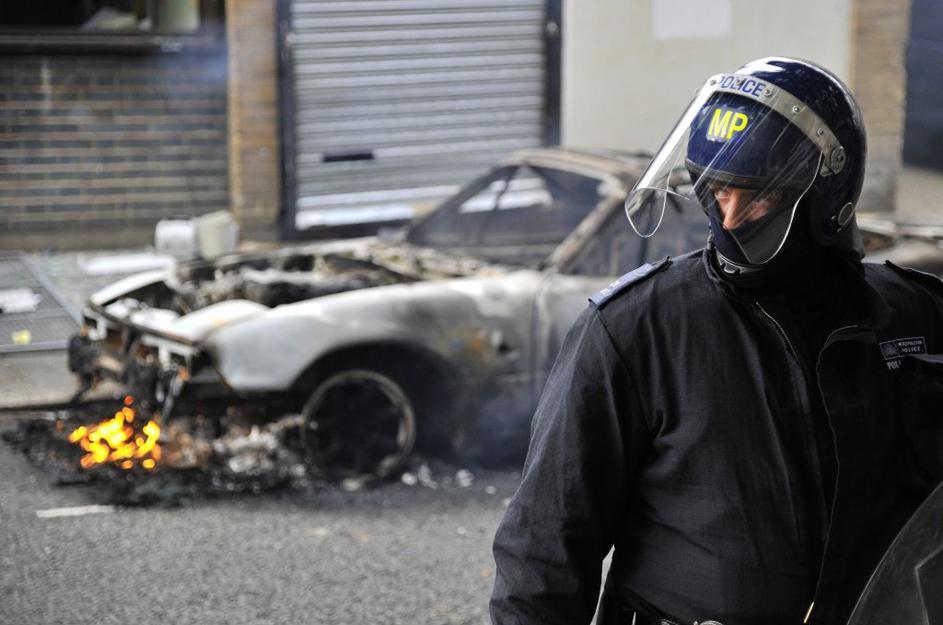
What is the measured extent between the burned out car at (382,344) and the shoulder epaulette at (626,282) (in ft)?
12.0

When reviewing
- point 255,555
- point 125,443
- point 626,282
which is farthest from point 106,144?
point 626,282

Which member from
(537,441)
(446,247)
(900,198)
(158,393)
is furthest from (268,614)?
(900,198)

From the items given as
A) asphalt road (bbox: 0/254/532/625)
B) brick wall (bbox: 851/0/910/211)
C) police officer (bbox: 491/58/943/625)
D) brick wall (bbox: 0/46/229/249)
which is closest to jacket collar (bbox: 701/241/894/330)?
police officer (bbox: 491/58/943/625)

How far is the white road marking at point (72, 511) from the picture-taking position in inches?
210

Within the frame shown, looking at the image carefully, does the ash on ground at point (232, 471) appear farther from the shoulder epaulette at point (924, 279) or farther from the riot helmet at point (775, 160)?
the riot helmet at point (775, 160)

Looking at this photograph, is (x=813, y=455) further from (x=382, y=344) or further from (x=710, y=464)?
(x=382, y=344)

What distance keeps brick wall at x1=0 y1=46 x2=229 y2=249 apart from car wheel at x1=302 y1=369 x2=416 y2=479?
18.1ft

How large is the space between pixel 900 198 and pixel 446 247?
734 centimetres

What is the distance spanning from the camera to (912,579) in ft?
5.29

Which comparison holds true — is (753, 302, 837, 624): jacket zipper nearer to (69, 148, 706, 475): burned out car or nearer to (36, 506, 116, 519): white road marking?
(69, 148, 706, 475): burned out car

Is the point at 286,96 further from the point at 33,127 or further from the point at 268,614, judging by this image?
the point at 268,614

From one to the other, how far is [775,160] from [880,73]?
1050 cm

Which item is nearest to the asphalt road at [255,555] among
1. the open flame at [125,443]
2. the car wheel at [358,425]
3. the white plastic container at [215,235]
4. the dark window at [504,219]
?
the car wheel at [358,425]

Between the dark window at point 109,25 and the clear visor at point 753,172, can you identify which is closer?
the clear visor at point 753,172
